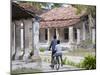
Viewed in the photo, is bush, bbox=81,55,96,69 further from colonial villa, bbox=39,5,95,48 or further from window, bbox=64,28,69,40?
window, bbox=64,28,69,40

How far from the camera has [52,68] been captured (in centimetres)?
275

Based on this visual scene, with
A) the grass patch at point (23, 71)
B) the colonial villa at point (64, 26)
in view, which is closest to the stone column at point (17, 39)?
the grass patch at point (23, 71)

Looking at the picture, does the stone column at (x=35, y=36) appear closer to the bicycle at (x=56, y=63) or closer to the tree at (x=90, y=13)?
the bicycle at (x=56, y=63)

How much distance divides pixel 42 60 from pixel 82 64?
0.55 meters

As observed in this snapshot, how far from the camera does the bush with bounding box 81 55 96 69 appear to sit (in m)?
2.91

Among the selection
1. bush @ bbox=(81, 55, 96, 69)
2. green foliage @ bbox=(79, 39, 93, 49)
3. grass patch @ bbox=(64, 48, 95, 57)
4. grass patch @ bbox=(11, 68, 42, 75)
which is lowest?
grass patch @ bbox=(11, 68, 42, 75)

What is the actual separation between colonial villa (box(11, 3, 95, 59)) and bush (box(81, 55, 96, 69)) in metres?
0.24

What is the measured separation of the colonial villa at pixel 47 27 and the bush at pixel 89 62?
0.24 m

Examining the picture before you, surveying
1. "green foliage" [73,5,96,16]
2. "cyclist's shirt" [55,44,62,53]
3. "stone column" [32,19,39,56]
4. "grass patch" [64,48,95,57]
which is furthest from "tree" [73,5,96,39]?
"stone column" [32,19,39,56]

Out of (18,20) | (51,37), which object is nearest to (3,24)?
(18,20)

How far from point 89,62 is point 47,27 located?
739 millimetres

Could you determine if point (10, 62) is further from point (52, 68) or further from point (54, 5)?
point (54, 5)

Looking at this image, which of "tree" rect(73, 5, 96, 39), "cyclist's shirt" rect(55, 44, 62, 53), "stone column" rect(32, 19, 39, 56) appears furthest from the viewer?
"tree" rect(73, 5, 96, 39)

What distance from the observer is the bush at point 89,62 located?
291 centimetres
